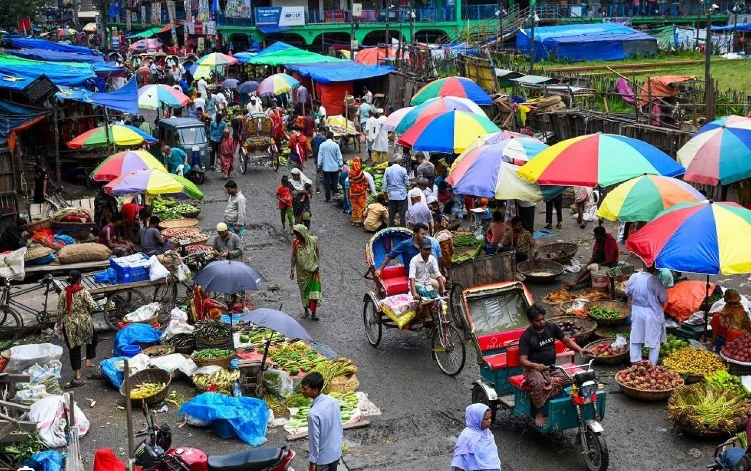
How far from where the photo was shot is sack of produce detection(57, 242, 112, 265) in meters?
13.9

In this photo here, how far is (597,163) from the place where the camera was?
13.4m

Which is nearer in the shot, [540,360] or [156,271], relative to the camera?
[540,360]

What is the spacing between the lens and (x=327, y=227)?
19.0 metres

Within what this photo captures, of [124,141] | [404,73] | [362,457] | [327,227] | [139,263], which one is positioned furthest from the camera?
[404,73]

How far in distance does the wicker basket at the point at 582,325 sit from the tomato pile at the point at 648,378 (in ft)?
4.62

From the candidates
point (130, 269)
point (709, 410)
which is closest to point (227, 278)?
point (130, 269)

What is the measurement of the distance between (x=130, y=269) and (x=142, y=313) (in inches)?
27.1

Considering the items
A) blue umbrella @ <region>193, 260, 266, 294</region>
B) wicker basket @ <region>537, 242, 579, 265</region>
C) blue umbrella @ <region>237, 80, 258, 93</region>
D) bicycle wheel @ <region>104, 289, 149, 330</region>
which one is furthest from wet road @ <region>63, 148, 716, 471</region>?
blue umbrella @ <region>237, 80, 258, 93</region>

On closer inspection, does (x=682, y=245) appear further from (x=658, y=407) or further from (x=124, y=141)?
(x=124, y=141)

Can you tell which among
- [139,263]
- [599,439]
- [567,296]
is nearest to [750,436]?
[599,439]

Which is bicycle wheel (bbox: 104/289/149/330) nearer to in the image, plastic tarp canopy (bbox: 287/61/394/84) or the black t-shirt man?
the black t-shirt man

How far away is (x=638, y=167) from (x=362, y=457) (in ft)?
21.8

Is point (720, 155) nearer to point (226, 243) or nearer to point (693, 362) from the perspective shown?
point (693, 362)

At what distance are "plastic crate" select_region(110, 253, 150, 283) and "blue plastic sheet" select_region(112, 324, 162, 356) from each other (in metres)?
1.03
